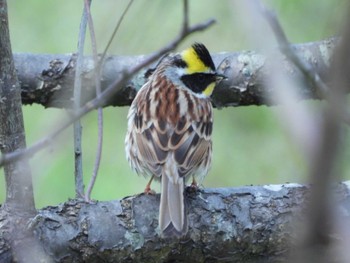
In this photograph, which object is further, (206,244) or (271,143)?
(271,143)

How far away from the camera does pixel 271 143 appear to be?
8.62 m

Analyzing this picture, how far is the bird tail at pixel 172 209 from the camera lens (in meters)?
4.00

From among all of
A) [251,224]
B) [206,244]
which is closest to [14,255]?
[206,244]

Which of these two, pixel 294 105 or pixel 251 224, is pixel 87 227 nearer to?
pixel 251 224

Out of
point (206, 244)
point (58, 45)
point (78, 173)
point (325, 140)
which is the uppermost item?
point (58, 45)

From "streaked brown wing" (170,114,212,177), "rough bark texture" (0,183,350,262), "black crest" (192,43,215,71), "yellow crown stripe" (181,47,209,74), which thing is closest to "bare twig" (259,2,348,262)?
"rough bark texture" (0,183,350,262)

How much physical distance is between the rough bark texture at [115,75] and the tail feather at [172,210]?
1.62 metres

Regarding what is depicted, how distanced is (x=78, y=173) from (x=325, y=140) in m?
3.19

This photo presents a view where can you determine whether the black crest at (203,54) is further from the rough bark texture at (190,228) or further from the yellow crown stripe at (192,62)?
the rough bark texture at (190,228)

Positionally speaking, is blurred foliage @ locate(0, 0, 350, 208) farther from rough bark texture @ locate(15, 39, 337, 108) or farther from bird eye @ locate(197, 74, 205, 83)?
bird eye @ locate(197, 74, 205, 83)

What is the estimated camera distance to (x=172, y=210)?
4.11 meters

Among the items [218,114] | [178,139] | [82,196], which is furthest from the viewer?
[218,114]

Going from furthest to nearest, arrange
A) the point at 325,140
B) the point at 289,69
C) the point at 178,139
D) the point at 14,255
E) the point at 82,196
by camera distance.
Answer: the point at 289,69, the point at 178,139, the point at 82,196, the point at 14,255, the point at 325,140

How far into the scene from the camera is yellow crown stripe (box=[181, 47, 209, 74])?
559 centimetres
